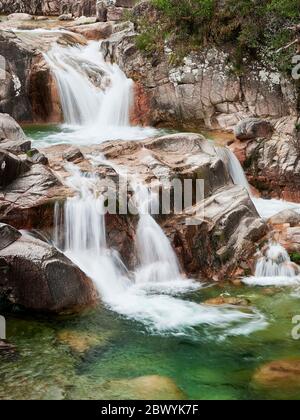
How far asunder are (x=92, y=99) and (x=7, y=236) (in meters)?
9.56

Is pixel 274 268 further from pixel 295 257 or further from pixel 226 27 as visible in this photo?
pixel 226 27

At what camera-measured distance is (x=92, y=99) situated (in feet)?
56.6

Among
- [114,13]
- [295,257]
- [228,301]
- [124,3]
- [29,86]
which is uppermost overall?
[124,3]

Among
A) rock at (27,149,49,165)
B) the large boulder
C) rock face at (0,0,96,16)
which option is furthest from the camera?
rock face at (0,0,96,16)

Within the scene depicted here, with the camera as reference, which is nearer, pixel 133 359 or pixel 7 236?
pixel 133 359

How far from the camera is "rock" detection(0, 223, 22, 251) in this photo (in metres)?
8.52

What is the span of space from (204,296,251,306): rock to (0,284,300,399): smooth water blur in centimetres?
35

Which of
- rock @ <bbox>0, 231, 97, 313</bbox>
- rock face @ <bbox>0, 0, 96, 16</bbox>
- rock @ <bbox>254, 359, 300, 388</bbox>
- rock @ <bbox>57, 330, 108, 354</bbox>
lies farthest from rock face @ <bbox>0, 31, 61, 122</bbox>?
rock face @ <bbox>0, 0, 96, 16</bbox>

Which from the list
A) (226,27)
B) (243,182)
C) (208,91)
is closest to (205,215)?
(243,182)

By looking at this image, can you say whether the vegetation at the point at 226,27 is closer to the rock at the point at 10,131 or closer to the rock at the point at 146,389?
the rock at the point at 10,131

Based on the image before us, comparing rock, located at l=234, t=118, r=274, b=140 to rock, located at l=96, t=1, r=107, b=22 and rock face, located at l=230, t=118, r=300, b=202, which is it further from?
rock, located at l=96, t=1, r=107, b=22

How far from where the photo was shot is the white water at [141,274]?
8.50m

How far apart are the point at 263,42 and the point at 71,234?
10572 millimetres

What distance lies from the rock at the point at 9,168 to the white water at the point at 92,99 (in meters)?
5.63
